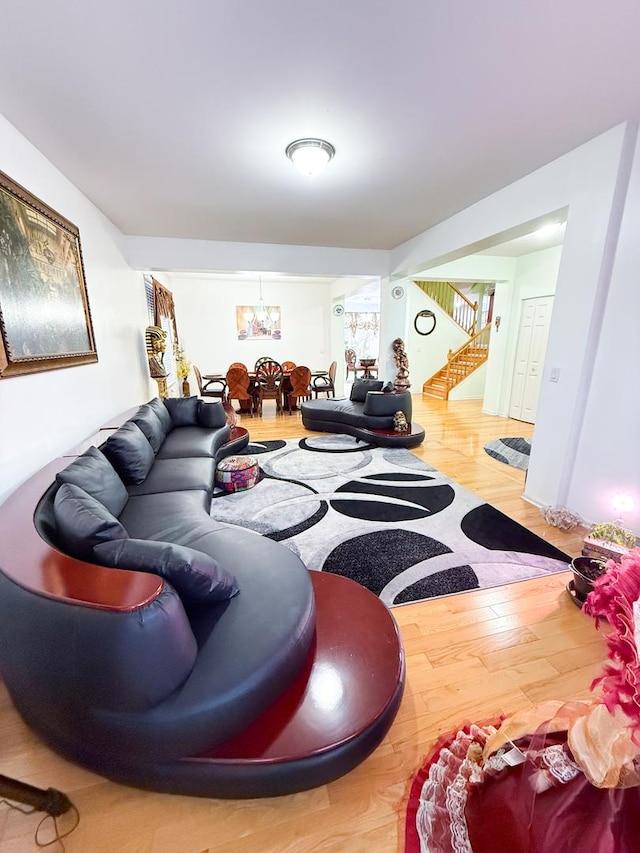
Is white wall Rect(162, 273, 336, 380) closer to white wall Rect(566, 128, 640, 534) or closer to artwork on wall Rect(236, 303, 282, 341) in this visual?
artwork on wall Rect(236, 303, 282, 341)

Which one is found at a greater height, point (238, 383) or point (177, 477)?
point (238, 383)

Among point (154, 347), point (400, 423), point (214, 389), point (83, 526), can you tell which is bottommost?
point (400, 423)

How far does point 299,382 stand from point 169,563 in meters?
5.41

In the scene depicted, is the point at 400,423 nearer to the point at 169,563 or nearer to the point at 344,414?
the point at 344,414

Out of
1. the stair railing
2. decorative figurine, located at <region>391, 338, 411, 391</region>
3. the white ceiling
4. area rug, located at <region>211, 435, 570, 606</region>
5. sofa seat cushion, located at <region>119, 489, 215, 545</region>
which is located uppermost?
the white ceiling

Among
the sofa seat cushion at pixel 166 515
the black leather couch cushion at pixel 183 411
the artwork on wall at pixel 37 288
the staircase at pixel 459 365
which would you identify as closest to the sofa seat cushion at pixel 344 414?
the black leather couch cushion at pixel 183 411

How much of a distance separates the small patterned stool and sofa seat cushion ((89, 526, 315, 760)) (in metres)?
1.75

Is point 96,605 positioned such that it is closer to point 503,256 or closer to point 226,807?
point 226,807

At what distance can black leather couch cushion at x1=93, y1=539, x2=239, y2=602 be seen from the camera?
111 cm

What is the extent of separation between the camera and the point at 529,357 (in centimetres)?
574

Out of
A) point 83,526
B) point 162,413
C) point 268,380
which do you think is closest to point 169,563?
point 83,526

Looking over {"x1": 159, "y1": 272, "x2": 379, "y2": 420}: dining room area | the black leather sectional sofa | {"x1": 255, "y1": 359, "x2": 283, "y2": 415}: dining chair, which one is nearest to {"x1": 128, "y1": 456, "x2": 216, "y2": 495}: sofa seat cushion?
the black leather sectional sofa

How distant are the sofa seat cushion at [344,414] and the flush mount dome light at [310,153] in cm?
296

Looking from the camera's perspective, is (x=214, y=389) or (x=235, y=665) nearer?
(x=235, y=665)
